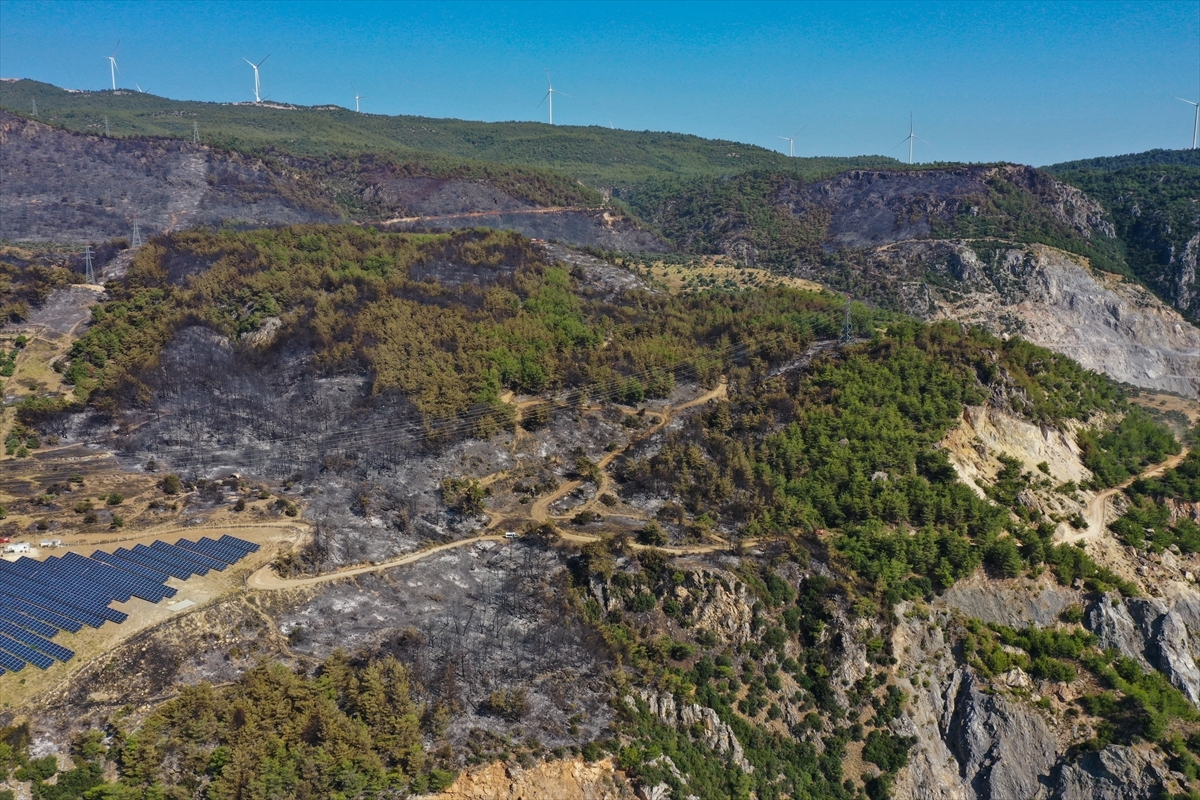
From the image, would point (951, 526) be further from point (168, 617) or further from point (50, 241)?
point (50, 241)

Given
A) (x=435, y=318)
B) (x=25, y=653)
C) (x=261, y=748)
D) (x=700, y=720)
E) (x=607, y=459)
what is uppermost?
(x=435, y=318)

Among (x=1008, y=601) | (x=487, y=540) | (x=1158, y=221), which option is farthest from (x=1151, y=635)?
(x=1158, y=221)

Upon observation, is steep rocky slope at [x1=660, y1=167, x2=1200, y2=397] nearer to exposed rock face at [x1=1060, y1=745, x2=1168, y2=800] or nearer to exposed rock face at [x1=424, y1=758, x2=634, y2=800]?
exposed rock face at [x1=1060, y1=745, x2=1168, y2=800]

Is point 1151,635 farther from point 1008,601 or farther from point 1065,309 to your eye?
point 1065,309

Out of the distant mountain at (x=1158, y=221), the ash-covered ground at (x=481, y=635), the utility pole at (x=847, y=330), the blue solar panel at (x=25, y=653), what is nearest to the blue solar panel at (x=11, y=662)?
the blue solar panel at (x=25, y=653)

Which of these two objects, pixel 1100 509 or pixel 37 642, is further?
pixel 1100 509

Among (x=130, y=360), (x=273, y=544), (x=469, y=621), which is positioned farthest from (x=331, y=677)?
(x=130, y=360)

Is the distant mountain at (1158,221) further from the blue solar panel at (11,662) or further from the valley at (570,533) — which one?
the blue solar panel at (11,662)
